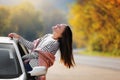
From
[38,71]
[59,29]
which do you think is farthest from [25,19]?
[38,71]

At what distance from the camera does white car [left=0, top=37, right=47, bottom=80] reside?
22.3 ft

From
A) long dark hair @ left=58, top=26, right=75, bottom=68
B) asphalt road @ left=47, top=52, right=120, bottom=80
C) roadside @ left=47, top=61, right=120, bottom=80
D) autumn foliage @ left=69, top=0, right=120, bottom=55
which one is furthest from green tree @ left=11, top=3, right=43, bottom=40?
long dark hair @ left=58, top=26, right=75, bottom=68

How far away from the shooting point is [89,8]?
40.5 m

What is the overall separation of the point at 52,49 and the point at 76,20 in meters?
34.4

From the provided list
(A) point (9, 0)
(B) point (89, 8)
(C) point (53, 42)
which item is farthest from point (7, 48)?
(A) point (9, 0)

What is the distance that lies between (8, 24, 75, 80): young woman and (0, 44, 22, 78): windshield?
26cm

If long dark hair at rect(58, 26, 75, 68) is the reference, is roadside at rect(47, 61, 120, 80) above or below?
below

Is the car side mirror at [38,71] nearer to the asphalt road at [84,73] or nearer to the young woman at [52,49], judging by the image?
the young woman at [52,49]

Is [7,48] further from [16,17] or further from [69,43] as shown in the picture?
[16,17]

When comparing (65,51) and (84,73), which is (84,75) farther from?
(65,51)

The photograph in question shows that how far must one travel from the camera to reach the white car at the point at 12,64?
6805 mm

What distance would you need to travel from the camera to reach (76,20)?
41.9 meters

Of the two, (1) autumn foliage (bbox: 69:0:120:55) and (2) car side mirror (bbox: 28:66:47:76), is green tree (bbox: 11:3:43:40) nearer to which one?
(1) autumn foliage (bbox: 69:0:120:55)

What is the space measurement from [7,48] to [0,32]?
112 feet
